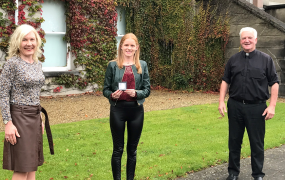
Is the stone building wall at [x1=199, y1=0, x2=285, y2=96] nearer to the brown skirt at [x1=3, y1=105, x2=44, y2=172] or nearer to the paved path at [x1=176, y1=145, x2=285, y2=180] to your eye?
the paved path at [x1=176, y1=145, x2=285, y2=180]

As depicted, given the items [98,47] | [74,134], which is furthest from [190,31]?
[74,134]

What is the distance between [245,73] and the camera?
4.18 meters

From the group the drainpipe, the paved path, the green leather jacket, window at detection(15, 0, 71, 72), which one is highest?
the drainpipe

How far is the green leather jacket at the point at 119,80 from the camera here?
372 cm

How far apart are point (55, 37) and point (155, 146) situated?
276 inches

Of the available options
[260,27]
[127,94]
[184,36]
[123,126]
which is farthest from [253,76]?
[260,27]

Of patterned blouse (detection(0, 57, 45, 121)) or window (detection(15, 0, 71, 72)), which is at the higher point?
window (detection(15, 0, 71, 72))

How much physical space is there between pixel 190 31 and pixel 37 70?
33.7 ft

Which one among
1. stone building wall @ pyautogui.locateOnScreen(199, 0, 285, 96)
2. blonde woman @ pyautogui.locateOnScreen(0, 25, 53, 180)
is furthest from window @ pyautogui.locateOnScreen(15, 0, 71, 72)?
blonde woman @ pyautogui.locateOnScreen(0, 25, 53, 180)

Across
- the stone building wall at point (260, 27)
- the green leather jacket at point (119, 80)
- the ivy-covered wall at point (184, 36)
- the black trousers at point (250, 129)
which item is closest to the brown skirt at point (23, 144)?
the green leather jacket at point (119, 80)

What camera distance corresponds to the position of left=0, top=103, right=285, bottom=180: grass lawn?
465cm

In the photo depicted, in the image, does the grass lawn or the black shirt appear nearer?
the black shirt

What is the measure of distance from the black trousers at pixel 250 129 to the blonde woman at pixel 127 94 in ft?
4.27

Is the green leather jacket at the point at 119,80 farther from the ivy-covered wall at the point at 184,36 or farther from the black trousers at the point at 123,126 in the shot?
the ivy-covered wall at the point at 184,36
